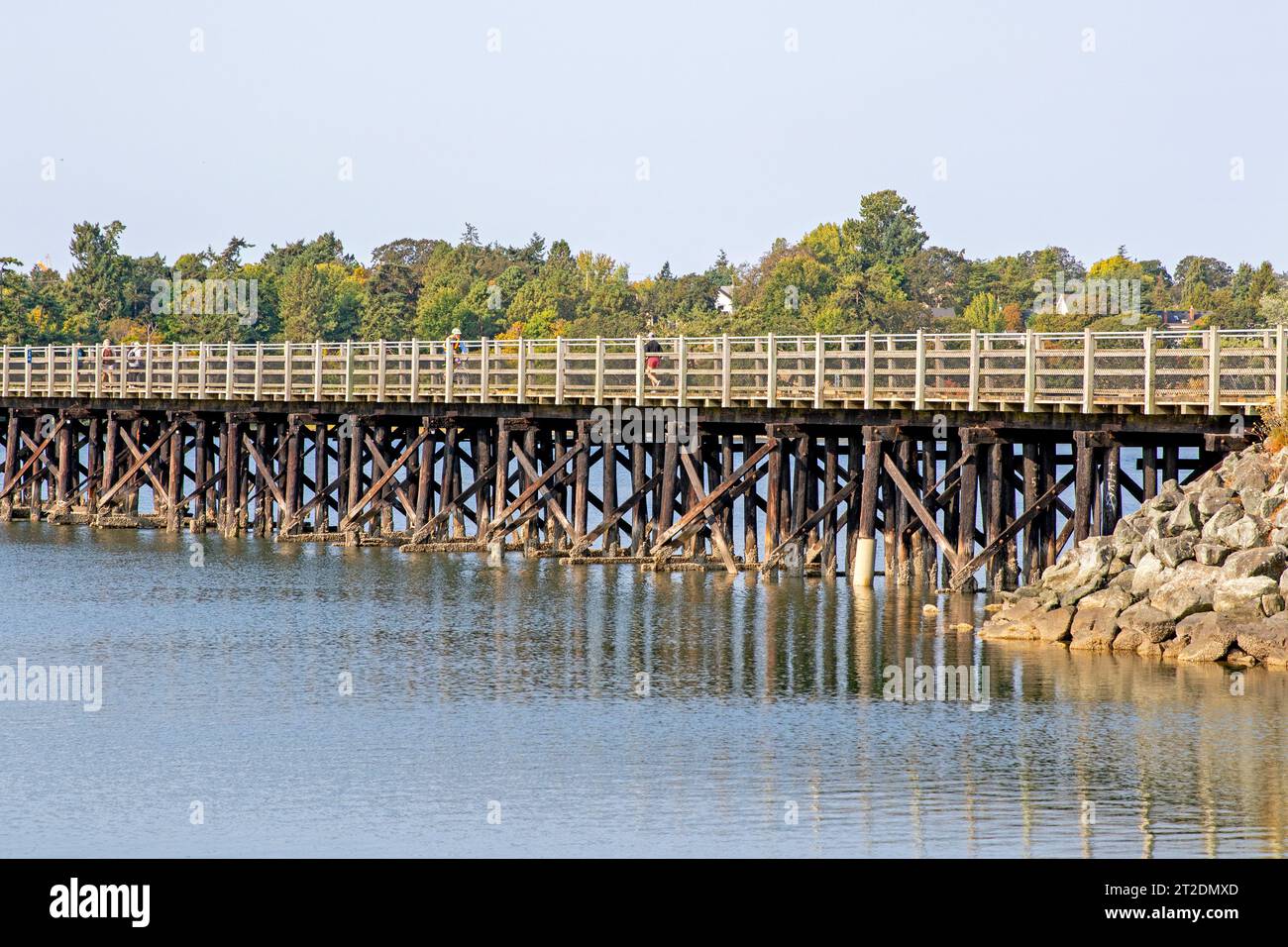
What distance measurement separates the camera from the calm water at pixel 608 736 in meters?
17.3

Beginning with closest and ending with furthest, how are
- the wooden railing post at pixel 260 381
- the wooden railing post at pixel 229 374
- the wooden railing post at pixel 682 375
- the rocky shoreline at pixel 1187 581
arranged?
the rocky shoreline at pixel 1187 581, the wooden railing post at pixel 682 375, the wooden railing post at pixel 260 381, the wooden railing post at pixel 229 374

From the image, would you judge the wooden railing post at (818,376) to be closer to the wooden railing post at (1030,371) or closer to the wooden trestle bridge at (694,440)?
the wooden trestle bridge at (694,440)

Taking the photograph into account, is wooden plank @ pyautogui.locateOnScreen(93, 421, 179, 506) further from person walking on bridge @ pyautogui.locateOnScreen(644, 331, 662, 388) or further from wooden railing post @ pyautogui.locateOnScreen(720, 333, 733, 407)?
wooden railing post @ pyautogui.locateOnScreen(720, 333, 733, 407)

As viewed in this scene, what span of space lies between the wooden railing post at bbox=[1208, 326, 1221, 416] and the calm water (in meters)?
4.34

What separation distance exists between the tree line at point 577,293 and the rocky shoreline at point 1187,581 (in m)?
68.8

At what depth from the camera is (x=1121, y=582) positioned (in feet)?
87.9

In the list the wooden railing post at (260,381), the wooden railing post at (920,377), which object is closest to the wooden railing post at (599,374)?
the wooden railing post at (920,377)

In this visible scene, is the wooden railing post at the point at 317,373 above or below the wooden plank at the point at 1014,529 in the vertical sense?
above

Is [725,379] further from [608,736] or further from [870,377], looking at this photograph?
[608,736]

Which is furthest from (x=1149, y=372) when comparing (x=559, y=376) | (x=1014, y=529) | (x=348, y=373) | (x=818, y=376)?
(x=348, y=373)

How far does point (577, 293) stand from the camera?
128 metres

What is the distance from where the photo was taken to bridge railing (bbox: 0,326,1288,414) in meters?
29.1

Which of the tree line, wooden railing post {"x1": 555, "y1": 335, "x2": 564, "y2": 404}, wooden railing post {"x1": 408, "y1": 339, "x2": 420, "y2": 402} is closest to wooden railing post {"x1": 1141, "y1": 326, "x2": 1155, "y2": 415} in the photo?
wooden railing post {"x1": 555, "y1": 335, "x2": 564, "y2": 404}
